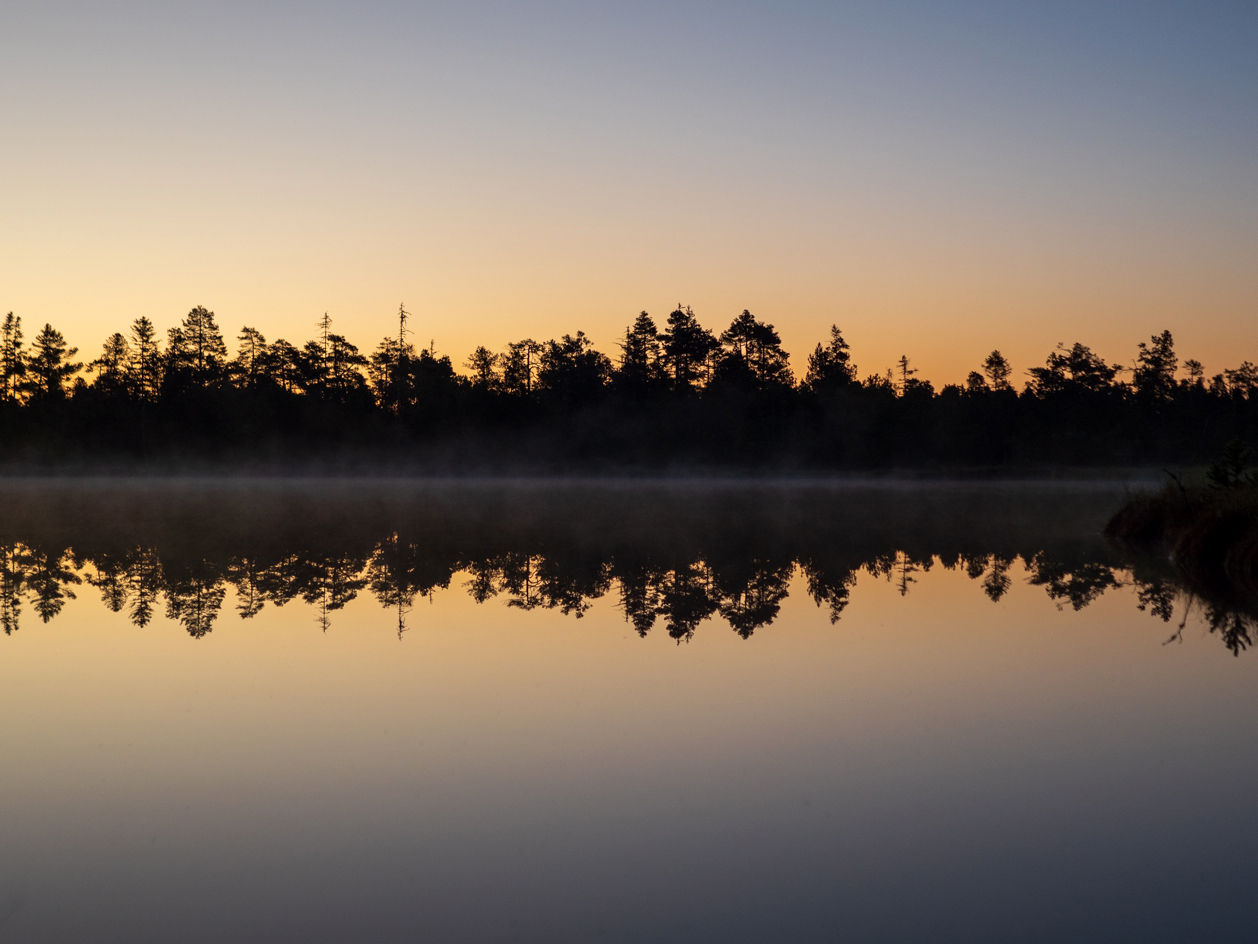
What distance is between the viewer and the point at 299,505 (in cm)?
3103

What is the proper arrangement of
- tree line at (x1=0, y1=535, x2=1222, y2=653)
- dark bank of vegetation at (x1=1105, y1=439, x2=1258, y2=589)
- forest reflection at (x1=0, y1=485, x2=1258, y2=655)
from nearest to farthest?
tree line at (x1=0, y1=535, x2=1222, y2=653) < forest reflection at (x1=0, y1=485, x2=1258, y2=655) < dark bank of vegetation at (x1=1105, y1=439, x2=1258, y2=589)

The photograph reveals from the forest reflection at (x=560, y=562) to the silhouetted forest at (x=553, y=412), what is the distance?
1995 inches

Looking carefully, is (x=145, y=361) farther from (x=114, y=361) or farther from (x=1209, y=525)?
(x=1209, y=525)

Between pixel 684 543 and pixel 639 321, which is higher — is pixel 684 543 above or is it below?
below

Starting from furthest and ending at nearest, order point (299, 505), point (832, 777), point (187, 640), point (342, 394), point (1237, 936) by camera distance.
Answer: point (342, 394) < point (299, 505) < point (187, 640) < point (832, 777) < point (1237, 936)

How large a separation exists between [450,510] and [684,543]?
12.5 meters

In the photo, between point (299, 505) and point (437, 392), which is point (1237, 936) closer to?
point (299, 505)

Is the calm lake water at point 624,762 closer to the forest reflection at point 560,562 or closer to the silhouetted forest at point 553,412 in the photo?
the forest reflection at point 560,562

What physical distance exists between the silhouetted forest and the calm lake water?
6447 centimetres

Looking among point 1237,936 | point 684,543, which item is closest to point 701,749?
point 1237,936

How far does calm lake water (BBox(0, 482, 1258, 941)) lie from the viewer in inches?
143

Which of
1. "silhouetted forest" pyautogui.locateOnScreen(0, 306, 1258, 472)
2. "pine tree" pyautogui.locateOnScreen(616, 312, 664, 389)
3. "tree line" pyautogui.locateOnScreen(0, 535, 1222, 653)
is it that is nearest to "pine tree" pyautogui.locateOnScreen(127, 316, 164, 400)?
"silhouetted forest" pyautogui.locateOnScreen(0, 306, 1258, 472)

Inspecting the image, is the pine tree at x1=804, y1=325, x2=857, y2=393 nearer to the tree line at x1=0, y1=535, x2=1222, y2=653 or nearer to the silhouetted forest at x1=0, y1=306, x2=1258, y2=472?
the silhouetted forest at x1=0, y1=306, x2=1258, y2=472

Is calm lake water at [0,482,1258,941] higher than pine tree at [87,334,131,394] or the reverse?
the reverse
